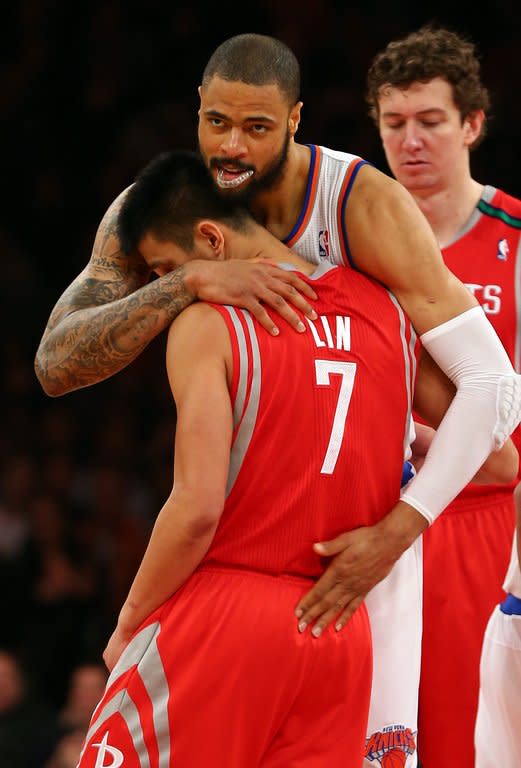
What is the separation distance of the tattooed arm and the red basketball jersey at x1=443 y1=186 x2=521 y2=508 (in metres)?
1.49

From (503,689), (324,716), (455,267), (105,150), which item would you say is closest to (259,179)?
(455,267)

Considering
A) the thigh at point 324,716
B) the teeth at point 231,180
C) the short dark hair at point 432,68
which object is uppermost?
the short dark hair at point 432,68

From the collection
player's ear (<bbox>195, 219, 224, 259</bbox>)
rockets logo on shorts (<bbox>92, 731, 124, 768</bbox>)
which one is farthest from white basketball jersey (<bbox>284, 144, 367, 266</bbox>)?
rockets logo on shorts (<bbox>92, 731, 124, 768</bbox>)

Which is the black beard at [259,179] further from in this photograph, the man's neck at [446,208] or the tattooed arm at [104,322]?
the man's neck at [446,208]

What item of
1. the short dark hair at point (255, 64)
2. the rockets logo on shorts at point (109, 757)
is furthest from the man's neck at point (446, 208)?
the rockets logo on shorts at point (109, 757)

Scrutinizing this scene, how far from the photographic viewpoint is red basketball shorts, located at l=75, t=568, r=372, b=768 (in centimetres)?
317

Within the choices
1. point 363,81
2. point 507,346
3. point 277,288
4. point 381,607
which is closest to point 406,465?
point 381,607

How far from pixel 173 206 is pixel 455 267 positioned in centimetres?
166

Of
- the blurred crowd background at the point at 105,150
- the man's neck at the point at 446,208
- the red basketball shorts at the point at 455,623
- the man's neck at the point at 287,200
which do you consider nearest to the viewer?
the man's neck at the point at 287,200

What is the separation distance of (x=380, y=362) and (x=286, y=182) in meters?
0.73

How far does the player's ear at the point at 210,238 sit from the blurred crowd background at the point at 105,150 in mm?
5474

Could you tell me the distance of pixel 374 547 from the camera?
337cm

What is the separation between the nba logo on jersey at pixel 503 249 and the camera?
4812mm

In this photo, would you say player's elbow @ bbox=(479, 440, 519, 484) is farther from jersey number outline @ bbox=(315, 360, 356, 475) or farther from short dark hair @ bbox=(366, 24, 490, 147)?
short dark hair @ bbox=(366, 24, 490, 147)
